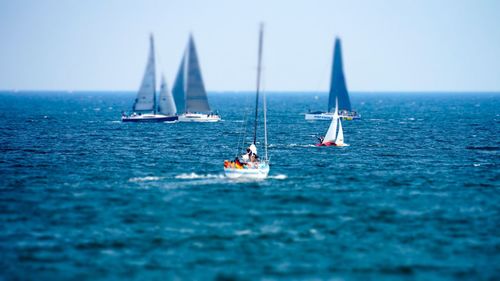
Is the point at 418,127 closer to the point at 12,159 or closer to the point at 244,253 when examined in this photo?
the point at 12,159

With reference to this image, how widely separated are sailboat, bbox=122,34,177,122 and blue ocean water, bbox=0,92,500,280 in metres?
46.1

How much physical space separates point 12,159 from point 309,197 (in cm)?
3991

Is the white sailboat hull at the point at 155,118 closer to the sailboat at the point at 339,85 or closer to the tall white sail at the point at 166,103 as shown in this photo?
the tall white sail at the point at 166,103

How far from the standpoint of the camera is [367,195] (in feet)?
190

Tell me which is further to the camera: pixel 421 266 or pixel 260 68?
pixel 260 68

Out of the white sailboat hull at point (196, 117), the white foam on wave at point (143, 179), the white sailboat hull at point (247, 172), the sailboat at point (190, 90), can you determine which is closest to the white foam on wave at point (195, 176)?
the white sailboat hull at point (247, 172)

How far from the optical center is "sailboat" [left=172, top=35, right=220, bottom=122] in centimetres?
13438

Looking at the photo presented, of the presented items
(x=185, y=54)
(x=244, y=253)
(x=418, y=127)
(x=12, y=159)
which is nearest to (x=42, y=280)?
(x=244, y=253)

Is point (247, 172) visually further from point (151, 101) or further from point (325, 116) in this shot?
point (325, 116)

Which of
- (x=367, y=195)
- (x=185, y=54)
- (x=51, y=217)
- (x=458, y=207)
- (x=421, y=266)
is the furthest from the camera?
(x=185, y=54)

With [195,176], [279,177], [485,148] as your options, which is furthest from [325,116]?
[195,176]

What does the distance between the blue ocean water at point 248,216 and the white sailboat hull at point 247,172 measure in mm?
1236

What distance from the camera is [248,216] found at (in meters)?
49.6

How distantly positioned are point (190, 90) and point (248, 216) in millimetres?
88371
